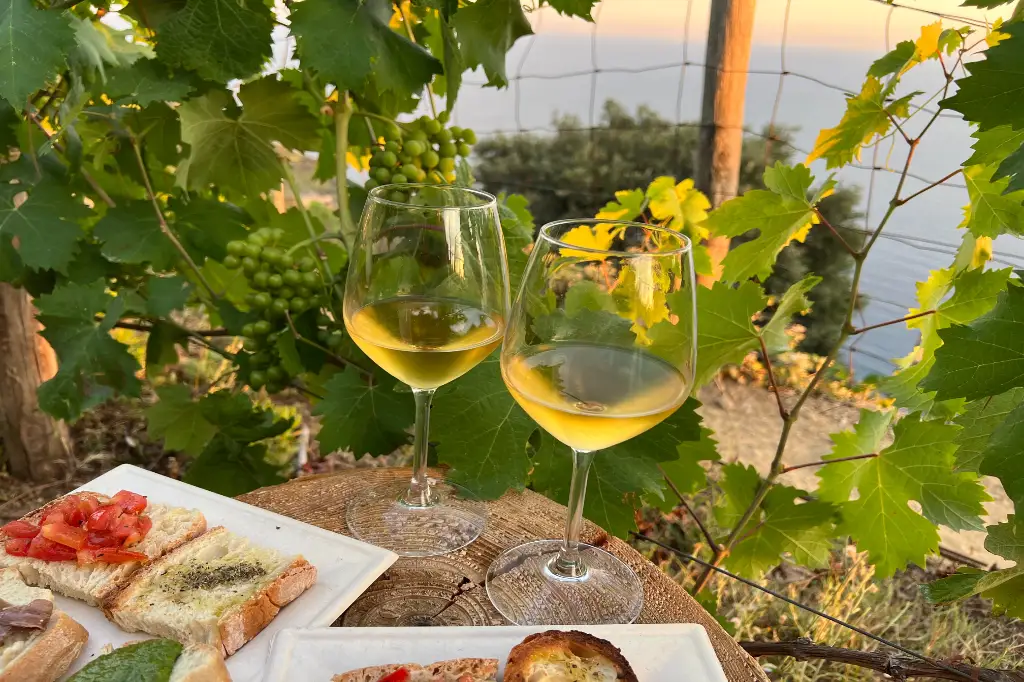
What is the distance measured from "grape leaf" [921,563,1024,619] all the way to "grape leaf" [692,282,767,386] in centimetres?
49

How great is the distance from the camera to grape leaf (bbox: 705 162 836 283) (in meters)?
1.49

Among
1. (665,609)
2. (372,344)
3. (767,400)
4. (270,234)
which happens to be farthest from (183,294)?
(767,400)

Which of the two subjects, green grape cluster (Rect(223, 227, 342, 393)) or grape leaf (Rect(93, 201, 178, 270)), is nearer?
green grape cluster (Rect(223, 227, 342, 393))

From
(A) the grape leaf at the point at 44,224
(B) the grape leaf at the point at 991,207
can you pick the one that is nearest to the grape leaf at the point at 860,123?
(B) the grape leaf at the point at 991,207

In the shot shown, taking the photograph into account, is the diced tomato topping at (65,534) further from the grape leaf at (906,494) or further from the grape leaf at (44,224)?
the grape leaf at (906,494)

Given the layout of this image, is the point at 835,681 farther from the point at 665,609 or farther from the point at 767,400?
the point at 767,400

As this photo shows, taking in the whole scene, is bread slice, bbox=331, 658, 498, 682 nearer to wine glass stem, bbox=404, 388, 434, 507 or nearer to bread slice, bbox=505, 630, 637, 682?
bread slice, bbox=505, 630, 637, 682

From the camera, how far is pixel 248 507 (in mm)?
1174

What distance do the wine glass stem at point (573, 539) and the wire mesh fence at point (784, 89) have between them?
2.17 metres

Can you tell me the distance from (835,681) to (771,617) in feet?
0.87

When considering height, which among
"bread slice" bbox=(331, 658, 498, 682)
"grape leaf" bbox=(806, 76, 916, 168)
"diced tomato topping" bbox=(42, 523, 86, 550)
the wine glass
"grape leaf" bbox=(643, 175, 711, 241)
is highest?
"grape leaf" bbox=(806, 76, 916, 168)

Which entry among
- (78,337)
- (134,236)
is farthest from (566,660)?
(134,236)

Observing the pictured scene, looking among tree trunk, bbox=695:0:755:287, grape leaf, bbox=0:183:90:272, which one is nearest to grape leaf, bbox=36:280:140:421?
grape leaf, bbox=0:183:90:272

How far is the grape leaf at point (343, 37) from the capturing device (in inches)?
56.6
